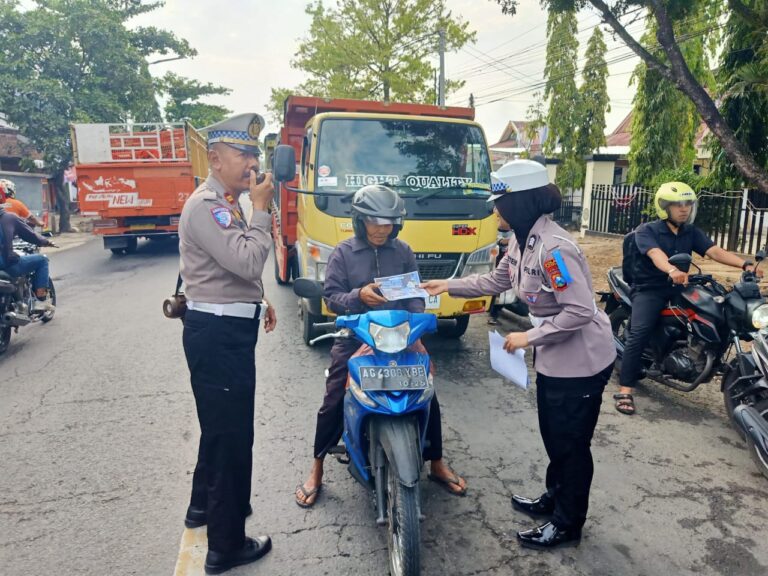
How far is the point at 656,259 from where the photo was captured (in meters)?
4.07

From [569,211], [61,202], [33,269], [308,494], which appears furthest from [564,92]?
[308,494]

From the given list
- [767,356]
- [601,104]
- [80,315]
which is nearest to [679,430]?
[767,356]

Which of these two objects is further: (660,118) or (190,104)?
(190,104)

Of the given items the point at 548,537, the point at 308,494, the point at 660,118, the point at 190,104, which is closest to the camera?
the point at 548,537

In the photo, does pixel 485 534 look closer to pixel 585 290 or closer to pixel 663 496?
pixel 663 496

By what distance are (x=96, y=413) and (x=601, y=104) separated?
826 inches

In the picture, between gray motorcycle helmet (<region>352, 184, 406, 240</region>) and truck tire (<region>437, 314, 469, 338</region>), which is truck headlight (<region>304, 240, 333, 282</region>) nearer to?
truck tire (<region>437, 314, 469, 338</region>)

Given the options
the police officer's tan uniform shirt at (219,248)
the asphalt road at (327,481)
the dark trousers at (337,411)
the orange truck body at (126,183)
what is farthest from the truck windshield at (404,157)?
the orange truck body at (126,183)

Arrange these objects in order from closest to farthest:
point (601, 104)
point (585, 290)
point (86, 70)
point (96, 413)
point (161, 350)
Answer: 1. point (585, 290)
2. point (96, 413)
3. point (161, 350)
4. point (86, 70)
5. point (601, 104)

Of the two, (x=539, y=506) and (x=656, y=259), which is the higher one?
(x=656, y=259)

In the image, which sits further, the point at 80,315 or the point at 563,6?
the point at 80,315

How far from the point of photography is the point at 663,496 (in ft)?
10.4

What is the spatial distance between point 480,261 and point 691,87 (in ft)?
9.61

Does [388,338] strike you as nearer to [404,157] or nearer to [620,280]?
[620,280]
